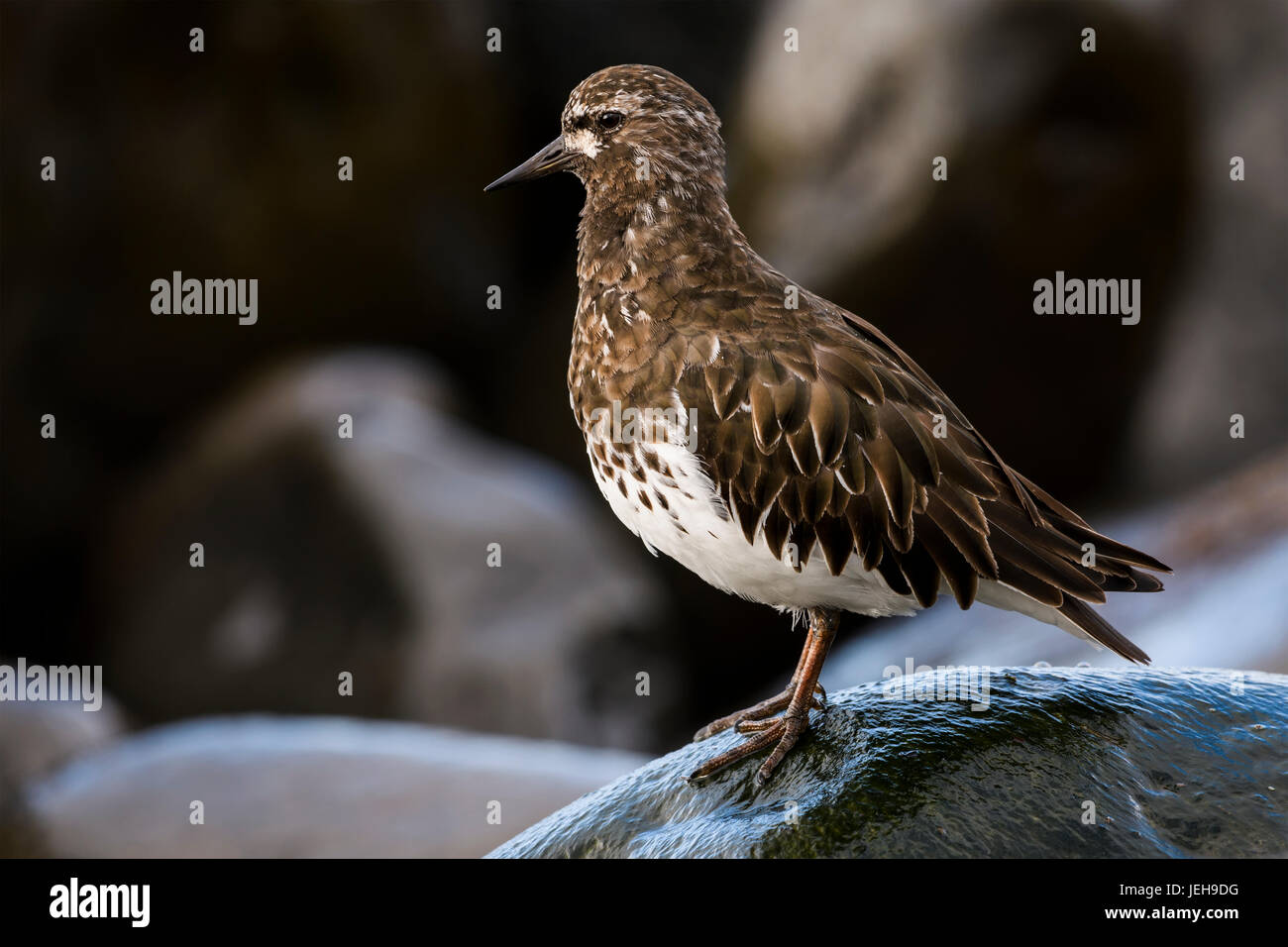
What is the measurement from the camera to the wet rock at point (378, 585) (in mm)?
9867

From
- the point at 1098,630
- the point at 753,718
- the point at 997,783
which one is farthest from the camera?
the point at 753,718

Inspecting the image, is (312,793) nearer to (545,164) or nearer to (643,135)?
(545,164)

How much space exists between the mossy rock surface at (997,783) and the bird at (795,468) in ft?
0.70

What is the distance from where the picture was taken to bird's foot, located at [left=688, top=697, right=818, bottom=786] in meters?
4.71

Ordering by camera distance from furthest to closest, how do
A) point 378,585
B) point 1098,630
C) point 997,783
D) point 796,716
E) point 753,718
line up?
point 378,585 → point 753,718 → point 796,716 → point 1098,630 → point 997,783

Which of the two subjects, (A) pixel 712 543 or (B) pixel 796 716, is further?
(B) pixel 796 716

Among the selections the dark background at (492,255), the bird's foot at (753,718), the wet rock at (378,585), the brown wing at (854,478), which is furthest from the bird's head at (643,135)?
the dark background at (492,255)

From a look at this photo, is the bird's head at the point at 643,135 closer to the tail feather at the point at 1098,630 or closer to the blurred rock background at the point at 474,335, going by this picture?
the tail feather at the point at 1098,630

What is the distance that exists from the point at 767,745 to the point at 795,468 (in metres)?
0.96

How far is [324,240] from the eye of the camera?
13.3 m

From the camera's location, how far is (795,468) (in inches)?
183

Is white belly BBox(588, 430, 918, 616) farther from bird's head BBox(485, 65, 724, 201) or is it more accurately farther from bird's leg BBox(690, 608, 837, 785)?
bird's head BBox(485, 65, 724, 201)

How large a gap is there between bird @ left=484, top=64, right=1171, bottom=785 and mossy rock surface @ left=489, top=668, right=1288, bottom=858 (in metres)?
0.21

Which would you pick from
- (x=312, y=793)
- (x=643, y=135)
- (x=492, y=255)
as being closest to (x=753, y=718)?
(x=643, y=135)
